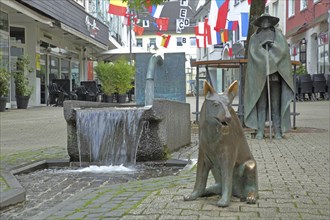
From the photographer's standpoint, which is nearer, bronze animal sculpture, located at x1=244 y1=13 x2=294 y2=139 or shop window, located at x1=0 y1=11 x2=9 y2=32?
bronze animal sculpture, located at x1=244 y1=13 x2=294 y2=139

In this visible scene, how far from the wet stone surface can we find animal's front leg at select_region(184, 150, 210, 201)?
1268 mm

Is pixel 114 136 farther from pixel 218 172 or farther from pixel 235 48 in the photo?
pixel 235 48

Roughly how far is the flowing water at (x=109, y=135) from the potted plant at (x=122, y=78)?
60.7 ft

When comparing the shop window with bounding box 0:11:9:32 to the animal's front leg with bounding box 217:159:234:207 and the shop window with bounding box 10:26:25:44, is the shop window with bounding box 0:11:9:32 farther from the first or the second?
the animal's front leg with bounding box 217:159:234:207

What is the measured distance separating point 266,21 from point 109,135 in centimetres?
330

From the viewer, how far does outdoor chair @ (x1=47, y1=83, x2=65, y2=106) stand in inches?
887

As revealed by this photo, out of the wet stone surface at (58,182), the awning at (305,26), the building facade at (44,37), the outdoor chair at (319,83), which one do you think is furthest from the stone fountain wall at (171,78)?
the awning at (305,26)

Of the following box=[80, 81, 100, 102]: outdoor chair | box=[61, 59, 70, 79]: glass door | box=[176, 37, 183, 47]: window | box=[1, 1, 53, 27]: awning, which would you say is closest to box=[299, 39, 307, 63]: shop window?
box=[80, 81, 100, 102]: outdoor chair

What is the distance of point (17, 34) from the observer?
68.2 feet

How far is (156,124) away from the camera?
632 cm

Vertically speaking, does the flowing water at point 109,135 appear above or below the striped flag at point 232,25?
below

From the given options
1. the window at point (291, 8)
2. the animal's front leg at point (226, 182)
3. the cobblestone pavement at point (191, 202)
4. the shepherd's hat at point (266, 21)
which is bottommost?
the cobblestone pavement at point (191, 202)

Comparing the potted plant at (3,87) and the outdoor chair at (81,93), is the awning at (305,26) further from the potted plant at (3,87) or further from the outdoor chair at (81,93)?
the potted plant at (3,87)

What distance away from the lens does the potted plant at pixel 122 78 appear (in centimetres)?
2497
